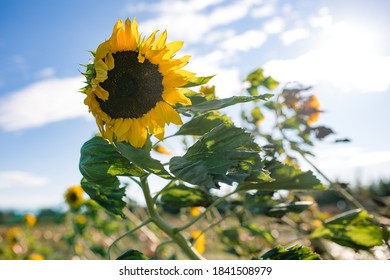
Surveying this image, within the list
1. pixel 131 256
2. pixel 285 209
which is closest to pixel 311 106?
pixel 285 209

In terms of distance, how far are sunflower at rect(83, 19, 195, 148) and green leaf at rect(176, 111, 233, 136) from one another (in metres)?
0.02

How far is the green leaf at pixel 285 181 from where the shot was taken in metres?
0.73

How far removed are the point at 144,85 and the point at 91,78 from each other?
0.09m

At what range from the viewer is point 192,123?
→ 0.69 metres

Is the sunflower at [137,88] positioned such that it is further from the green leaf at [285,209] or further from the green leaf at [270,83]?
the green leaf at [270,83]

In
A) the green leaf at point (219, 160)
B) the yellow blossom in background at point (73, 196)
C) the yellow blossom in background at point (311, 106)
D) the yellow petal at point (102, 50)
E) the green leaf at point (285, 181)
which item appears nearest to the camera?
the green leaf at point (219, 160)

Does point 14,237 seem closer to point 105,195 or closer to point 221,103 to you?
point 105,195

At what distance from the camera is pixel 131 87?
676 millimetres

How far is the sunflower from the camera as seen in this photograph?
0.66 m

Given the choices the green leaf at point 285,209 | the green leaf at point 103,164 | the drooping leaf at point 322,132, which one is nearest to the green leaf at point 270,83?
the drooping leaf at point 322,132
